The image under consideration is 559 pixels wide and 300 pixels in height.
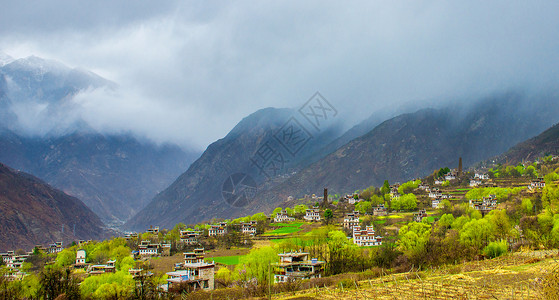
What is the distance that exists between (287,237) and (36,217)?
10345 centimetres

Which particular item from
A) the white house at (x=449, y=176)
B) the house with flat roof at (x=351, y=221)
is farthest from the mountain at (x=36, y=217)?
the white house at (x=449, y=176)

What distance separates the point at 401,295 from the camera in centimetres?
1689

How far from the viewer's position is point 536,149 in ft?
375

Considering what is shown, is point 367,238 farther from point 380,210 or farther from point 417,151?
point 417,151

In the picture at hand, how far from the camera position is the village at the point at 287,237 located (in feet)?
121

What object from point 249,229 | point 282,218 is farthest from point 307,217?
point 249,229

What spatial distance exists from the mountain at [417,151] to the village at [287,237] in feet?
235

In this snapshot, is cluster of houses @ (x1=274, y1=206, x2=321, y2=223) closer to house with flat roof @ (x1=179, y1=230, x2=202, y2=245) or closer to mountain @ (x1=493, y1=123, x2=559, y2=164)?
house with flat roof @ (x1=179, y1=230, x2=202, y2=245)

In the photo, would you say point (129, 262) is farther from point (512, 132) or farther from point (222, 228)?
point (512, 132)

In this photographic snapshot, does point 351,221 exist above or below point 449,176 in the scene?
below

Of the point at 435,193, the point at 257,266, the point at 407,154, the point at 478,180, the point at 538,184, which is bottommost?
the point at 257,266

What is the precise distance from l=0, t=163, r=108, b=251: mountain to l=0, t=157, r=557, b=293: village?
41.8 m

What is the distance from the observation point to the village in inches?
1451

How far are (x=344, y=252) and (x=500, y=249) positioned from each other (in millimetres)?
12292
